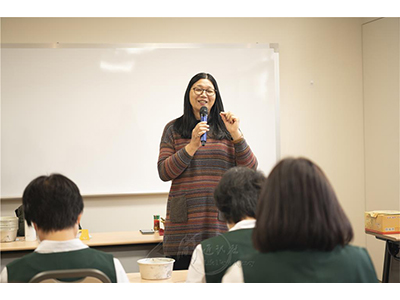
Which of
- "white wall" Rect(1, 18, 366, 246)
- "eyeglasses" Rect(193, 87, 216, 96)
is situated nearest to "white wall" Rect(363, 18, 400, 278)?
"white wall" Rect(1, 18, 366, 246)

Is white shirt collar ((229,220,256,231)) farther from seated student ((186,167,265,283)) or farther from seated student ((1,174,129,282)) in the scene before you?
seated student ((1,174,129,282))

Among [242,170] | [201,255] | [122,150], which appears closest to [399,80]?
[122,150]

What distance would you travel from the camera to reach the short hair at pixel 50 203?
133 cm

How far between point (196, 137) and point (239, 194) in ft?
1.58

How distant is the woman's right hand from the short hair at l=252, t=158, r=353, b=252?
79 centimetres

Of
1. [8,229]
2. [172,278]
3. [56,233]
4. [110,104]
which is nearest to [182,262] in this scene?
[172,278]

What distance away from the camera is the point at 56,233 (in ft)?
4.33

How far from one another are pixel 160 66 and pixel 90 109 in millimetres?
622

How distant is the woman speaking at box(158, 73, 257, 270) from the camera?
193 centimetres

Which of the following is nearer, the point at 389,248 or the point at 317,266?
the point at 317,266

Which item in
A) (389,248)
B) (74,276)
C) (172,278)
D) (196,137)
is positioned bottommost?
(389,248)

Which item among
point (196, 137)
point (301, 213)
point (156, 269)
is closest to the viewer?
point (301, 213)

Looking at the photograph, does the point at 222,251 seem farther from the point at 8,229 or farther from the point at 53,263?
the point at 8,229
